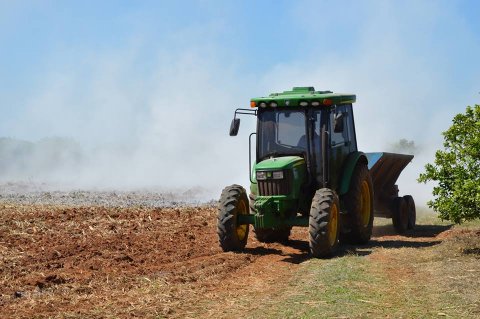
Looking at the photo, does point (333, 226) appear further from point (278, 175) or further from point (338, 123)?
point (338, 123)

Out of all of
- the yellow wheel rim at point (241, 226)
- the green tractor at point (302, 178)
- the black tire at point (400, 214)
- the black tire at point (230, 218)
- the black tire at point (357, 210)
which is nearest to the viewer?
the green tractor at point (302, 178)

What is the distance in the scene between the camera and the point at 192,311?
895cm

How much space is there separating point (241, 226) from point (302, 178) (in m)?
1.50

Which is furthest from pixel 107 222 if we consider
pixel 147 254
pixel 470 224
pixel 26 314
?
pixel 470 224

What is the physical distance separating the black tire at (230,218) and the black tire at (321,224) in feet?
4.87

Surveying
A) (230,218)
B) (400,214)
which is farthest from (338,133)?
(400,214)

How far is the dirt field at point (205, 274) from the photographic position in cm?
903

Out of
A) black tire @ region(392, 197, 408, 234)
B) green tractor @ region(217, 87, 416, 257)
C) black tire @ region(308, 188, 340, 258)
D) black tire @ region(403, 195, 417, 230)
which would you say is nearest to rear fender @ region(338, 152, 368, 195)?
green tractor @ region(217, 87, 416, 257)

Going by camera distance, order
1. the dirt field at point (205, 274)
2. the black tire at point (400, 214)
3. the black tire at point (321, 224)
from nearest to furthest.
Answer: the dirt field at point (205, 274) < the black tire at point (321, 224) < the black tire at point (400, 214)

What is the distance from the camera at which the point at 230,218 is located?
529 inches

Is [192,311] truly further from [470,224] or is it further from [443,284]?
[470,224]

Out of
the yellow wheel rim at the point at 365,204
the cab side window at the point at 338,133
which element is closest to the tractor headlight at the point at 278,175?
the cab side window at the point at 338,133

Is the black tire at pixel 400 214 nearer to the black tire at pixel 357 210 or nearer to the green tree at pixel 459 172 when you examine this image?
the black tire at pixel 357 210

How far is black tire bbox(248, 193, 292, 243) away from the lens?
48.4 feet
